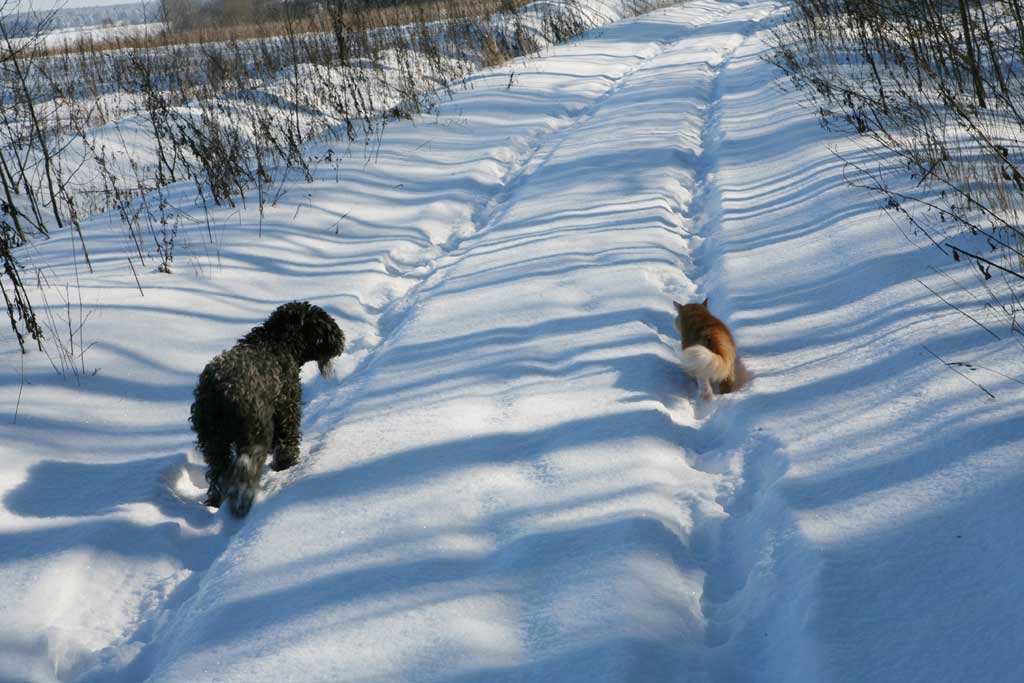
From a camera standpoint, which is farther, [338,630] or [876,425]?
[876,425]

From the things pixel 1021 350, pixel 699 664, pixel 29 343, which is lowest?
pixel 699 664

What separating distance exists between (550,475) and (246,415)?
1452 mm

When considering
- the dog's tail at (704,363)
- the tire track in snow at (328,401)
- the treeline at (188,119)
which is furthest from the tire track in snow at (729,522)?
the treeline at (188,119)

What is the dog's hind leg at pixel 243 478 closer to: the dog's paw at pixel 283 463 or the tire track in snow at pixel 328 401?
the tire track in snow at pixel 328 401

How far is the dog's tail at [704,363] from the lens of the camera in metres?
3.80

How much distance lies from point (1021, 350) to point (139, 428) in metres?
4.65

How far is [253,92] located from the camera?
520 inches

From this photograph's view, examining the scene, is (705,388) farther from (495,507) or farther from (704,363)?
(495,507)

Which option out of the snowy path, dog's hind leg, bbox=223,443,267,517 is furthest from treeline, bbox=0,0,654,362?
the snowy path

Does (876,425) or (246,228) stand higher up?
(246,228)

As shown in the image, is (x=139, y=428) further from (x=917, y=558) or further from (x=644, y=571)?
(x=917, y=558)

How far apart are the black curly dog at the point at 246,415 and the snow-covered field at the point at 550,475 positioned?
181 mm

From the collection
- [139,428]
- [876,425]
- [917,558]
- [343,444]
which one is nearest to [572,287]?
[343,444]

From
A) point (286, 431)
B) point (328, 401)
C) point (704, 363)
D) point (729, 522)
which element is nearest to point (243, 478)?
point (286, 431)
